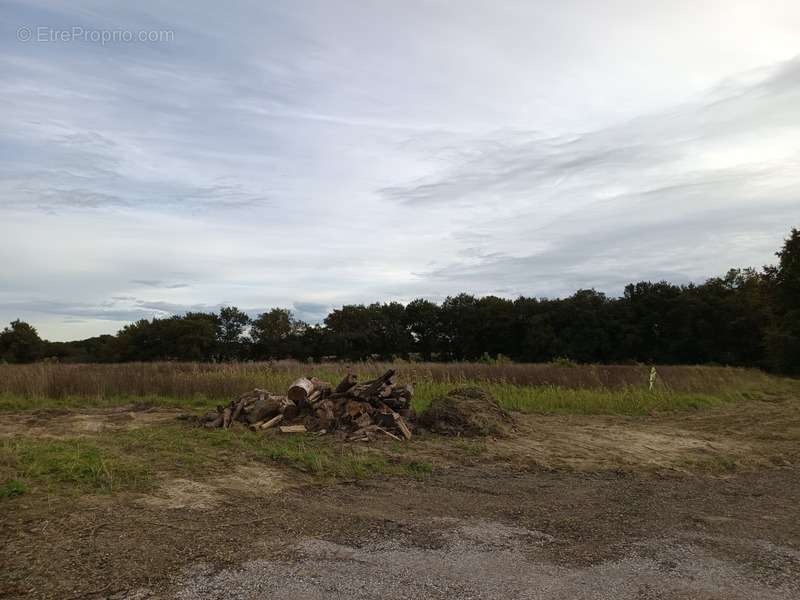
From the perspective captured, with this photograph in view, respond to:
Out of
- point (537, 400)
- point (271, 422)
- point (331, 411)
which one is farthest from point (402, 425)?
point (537, 400)

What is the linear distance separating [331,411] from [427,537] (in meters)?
5.92

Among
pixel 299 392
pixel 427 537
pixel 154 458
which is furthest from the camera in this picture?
pixel 299 392

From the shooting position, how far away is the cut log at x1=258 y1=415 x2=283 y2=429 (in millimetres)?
10680

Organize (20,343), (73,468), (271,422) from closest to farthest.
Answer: (73,468) → (271,422) → (20,343)

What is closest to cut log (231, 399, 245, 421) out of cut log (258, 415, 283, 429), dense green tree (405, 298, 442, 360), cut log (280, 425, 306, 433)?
cut log (258, 415, 283, 429)

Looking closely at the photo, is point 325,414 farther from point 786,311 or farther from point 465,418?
point 786,311

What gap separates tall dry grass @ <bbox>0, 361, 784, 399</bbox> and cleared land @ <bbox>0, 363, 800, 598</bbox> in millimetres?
3903

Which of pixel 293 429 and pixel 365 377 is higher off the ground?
pixel 365 377

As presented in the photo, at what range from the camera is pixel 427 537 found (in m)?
5.28

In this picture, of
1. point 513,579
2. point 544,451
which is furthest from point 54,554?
point 544,451

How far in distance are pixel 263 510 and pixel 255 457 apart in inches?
95.2

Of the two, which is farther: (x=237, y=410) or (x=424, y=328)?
(x=424, y=328)

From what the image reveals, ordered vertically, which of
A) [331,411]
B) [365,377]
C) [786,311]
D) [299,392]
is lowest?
[331,411]

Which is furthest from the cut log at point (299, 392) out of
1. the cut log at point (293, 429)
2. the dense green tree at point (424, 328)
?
the dense green tree at point (424, 328)
